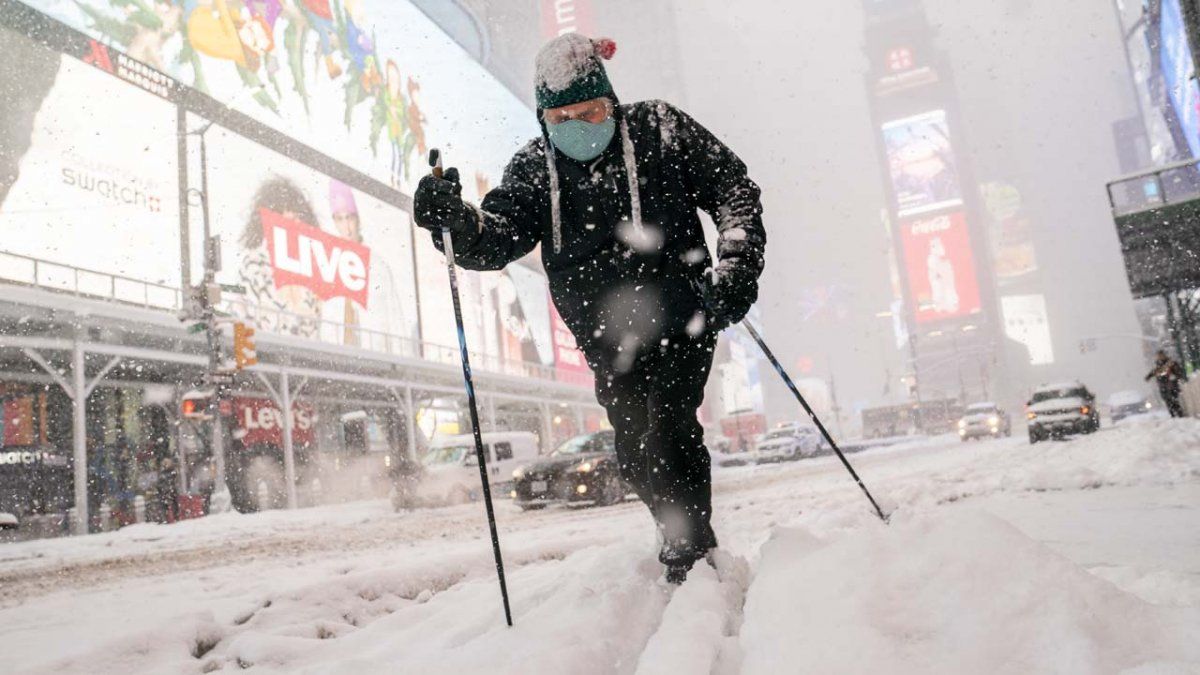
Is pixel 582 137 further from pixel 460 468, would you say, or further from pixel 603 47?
pixel 460 468

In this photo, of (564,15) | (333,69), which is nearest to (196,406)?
(333,69)

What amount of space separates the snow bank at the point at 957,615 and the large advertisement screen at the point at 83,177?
65.2 feet

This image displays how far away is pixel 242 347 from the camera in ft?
47.3

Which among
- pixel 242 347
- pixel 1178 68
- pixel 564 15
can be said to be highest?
pixel 564 15

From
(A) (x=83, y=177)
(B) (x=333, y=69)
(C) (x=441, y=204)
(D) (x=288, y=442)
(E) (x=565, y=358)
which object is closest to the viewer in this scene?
(C) (x=441, y=204)

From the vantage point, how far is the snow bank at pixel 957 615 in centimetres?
118

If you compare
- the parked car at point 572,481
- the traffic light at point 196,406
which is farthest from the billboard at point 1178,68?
the traffic light at point 196,406

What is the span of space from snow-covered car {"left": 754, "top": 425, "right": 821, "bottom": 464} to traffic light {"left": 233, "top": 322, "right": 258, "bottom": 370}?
1790 cm

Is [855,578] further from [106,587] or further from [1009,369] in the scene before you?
[1009,369]

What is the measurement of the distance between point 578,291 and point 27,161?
21.4m

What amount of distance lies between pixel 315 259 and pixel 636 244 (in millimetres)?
27992

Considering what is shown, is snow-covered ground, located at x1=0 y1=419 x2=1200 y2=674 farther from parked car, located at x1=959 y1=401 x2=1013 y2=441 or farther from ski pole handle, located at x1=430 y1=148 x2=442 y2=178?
parked car, located at x1=959 y1=401 x2=1013 y2=441

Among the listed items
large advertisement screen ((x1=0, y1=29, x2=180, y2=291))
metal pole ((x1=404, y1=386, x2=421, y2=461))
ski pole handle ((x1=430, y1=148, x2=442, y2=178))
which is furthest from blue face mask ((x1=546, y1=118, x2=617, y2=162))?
metal pole ((x1=404, y1=386, x2=421, y2=461))

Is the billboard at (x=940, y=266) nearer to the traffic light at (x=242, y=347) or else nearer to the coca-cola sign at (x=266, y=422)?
the coca-cola sign at (x=266, y=422)
